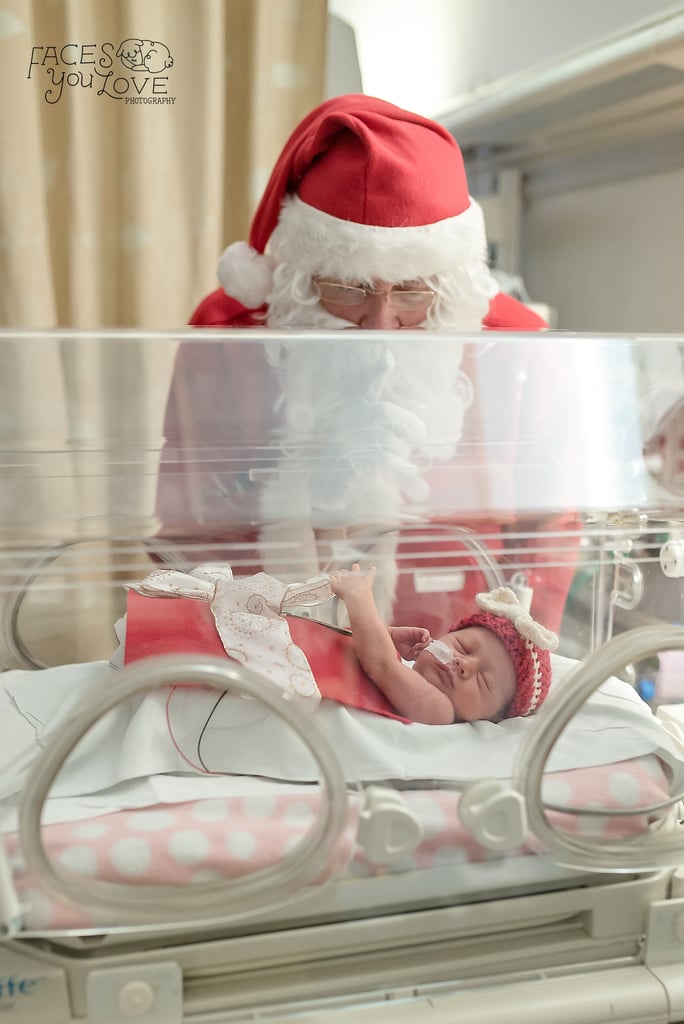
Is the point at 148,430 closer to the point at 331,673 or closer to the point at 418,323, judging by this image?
the point at 331,673

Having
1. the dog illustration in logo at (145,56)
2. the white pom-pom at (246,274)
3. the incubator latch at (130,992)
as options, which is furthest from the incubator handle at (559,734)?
the dog illustration in logo at (145,56)

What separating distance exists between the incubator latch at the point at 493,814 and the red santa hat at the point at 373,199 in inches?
25.7

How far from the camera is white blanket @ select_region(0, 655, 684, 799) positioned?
76cm

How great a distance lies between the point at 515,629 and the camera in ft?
2.93

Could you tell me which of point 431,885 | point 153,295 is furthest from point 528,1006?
point 153,295

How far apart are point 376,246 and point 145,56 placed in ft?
2.69

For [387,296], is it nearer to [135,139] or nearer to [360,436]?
[360,436]

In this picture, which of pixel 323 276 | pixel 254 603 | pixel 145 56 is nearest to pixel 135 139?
pixel 145 56

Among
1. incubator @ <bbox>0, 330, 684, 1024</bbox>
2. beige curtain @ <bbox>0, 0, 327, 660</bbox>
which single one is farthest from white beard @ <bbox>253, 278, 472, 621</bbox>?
beige curtain @ <bbox>0, 0, 327, 660</bbox>

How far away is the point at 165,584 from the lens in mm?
801

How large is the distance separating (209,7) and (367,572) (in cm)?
129

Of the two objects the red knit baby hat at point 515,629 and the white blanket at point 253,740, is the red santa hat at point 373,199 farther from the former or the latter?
the white blanket at point 253,740

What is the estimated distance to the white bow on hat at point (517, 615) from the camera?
0.88 meters

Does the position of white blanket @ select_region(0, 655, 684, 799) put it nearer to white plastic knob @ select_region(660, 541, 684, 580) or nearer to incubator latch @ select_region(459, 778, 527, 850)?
incubator latch @ select_region(459, 778, 527, 850)
